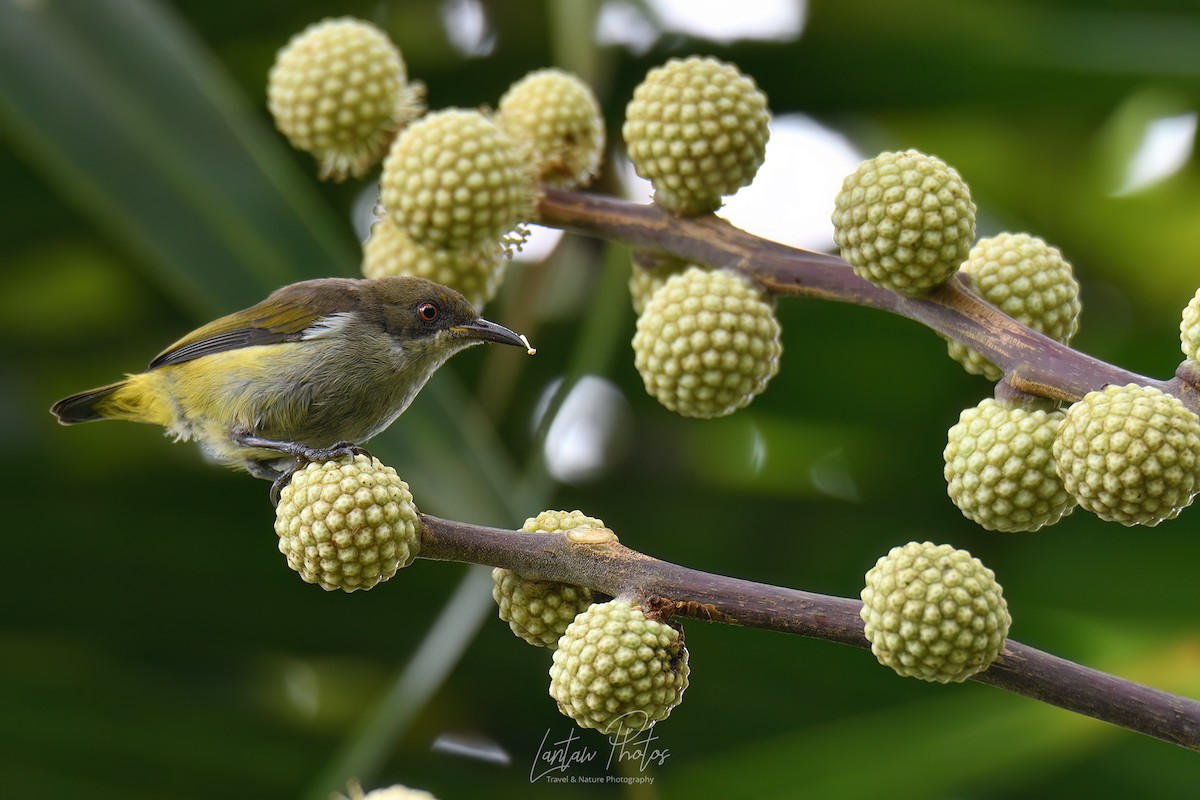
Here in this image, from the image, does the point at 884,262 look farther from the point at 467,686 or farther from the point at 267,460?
the point at 467,686

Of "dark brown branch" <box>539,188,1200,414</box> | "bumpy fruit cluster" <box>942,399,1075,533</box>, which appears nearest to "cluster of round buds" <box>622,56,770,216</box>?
"dark brown branch" <box>539,188,1200,414</box>

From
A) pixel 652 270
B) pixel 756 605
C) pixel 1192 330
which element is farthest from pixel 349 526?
pixel 1192 330

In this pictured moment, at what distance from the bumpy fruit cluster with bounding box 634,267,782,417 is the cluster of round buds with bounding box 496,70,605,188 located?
35cm

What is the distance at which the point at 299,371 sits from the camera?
7.79 feet

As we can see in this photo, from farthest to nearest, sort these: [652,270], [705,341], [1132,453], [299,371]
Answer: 1. [299,371]
2. [652,270]
3. [705,341]
4. [1132,453]

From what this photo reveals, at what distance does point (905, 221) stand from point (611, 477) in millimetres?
1793

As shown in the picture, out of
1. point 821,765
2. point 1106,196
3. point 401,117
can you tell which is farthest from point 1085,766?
point 401,117

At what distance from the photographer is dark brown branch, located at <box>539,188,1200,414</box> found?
144cm

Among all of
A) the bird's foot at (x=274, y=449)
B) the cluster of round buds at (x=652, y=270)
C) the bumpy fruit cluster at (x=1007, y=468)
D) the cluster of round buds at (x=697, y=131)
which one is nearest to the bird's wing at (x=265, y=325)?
the bird's foot at (x=274, y=449)

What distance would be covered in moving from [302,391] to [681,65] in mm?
984

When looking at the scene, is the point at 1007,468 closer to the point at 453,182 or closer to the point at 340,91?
the point at 453,182

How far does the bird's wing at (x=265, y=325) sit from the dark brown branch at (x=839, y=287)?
0.81 metres

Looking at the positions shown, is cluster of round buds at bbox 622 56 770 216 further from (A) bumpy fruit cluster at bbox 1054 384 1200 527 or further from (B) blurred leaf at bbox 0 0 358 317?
(B) blurred leaf at bbox 0 0 358 317

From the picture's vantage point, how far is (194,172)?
7.18 feet
